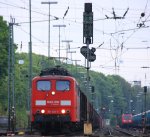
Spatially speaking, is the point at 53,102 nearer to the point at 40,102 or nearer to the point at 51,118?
the point at 40,102

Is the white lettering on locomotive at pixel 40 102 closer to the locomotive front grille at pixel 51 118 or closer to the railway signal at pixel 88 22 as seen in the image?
the locomotive front grille at pixel 51 118

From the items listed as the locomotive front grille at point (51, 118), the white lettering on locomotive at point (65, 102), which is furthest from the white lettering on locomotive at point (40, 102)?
the white lettering on locomotive at point (65, 102)

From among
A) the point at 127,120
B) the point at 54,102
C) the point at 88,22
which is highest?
the point at 88,22

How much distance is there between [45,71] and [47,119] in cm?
391

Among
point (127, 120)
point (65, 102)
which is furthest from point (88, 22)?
point (127, 120)

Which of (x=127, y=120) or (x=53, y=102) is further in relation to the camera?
(x=127, y=120)

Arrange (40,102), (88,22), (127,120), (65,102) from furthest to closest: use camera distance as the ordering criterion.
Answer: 1. (127,120)
2. (65,102)
3. (40,102)
4. (88,22)

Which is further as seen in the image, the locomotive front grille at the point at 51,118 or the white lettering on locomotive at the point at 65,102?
the white lettering on locomotive at the point at 65,102

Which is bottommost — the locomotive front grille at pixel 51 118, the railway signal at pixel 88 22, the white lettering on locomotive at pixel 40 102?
the locomotive front grille at pixel 51 118

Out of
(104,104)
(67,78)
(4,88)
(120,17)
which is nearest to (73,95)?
(67,78)

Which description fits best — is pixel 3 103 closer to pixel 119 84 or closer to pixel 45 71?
pixel 45 71

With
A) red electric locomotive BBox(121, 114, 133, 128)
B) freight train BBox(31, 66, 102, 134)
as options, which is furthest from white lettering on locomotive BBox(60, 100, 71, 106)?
red electric locomotive BBox(121, 114, 133, 128)

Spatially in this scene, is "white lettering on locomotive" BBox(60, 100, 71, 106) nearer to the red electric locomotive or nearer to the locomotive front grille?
the locomotive front grille

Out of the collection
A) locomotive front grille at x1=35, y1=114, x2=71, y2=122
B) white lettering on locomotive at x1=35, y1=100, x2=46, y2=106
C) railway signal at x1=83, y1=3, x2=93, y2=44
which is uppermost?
railway signal at x1=83, y1=3, x2=93, y2=44
